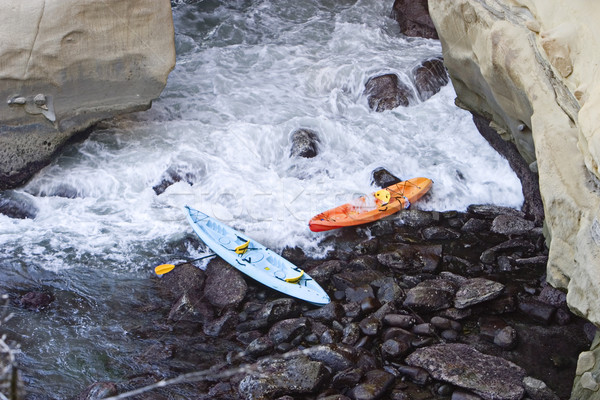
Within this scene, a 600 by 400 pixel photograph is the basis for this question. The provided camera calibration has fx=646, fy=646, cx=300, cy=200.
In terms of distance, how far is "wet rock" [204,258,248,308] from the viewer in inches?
255

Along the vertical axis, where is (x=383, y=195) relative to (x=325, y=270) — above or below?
above

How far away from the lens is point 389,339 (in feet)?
18.7

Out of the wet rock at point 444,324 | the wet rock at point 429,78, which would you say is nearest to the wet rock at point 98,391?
the wet rock at point 444,324

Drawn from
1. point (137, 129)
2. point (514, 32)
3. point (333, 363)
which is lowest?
point (137, 129)

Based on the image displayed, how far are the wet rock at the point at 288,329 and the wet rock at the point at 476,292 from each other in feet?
4.72

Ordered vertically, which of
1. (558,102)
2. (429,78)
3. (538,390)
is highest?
(558,102)

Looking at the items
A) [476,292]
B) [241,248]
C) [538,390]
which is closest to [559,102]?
[476,292]

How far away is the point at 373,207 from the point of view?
25.2 feet

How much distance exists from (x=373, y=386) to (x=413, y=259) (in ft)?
6.68

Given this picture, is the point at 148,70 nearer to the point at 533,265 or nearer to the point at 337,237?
the point at 337,237

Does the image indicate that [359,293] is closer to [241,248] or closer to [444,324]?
[444,324]

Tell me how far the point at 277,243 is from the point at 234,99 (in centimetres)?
319

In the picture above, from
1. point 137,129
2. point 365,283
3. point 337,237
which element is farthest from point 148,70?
point 365,283

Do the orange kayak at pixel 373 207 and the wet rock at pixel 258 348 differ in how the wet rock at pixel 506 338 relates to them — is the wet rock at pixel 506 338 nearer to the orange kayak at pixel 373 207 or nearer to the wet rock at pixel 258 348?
the wet rock at pixel 258 348
